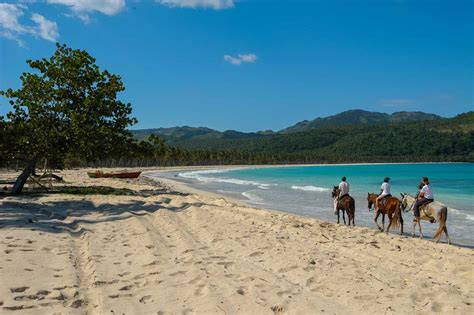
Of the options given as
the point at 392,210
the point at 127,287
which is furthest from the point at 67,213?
the point at 392,210

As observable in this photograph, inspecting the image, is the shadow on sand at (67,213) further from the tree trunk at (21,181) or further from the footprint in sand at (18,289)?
the footprint in sand at (18,289)

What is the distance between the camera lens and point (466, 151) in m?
182

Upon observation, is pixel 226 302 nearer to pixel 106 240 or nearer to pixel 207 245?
pixel 207 245

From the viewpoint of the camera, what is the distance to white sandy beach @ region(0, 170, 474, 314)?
5645 millimetres

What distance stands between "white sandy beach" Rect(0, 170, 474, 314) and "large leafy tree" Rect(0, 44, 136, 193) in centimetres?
878

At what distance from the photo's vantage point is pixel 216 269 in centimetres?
737

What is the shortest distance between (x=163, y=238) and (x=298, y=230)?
4316 mm

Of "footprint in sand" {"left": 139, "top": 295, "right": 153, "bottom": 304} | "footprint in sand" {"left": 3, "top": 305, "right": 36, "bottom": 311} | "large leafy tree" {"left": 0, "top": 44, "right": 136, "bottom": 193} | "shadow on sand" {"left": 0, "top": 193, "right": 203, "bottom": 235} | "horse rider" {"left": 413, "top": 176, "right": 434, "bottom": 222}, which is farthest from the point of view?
"large leafy tree" {"left": 0, "top": 44, "right": 136, "bottom": 193}

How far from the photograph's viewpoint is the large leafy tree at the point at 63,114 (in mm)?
20578

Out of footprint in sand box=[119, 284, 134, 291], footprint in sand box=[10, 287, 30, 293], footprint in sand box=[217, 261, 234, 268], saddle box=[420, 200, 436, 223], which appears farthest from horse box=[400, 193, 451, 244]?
footprint in sand box=[10, 287, 30, 293]

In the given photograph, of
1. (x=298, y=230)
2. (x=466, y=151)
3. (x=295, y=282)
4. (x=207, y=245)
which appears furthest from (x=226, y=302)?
(x=466, y=151)

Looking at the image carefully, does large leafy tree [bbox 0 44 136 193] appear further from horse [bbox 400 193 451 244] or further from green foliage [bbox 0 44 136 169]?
horse [bbox 400 193 451 244]

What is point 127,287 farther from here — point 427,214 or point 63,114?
point 63,114

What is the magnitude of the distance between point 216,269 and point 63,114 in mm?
17368
